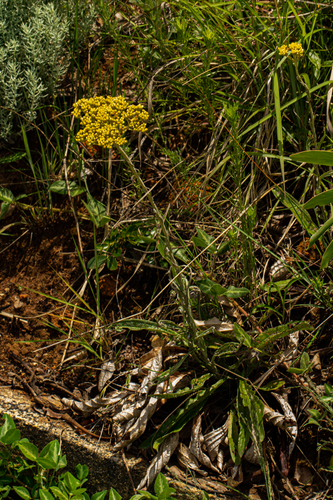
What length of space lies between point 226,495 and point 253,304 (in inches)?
30.8

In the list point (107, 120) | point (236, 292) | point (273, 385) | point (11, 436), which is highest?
point (107, 120)

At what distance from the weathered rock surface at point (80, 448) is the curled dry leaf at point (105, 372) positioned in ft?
0.76

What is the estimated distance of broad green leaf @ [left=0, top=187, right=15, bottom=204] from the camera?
2.22m

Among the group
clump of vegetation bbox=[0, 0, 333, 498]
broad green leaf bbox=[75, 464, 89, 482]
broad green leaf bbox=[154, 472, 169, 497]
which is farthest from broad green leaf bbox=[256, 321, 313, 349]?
broad green leaf bbox=[75, 464, 89, 482]

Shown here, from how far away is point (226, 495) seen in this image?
1562 mm

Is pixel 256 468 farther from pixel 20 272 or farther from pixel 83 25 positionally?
pixel 83 25

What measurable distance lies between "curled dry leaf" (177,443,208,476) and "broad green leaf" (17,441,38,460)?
592 millimetres

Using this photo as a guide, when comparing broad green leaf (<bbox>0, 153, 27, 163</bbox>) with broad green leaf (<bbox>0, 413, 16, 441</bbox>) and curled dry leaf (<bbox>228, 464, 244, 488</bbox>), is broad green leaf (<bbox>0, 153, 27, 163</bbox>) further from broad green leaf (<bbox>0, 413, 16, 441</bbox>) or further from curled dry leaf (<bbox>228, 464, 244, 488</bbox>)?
curled dry leaf (<bbox>228, 464, 244, 488</bbox>)

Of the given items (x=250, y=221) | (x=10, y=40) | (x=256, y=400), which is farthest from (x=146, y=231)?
(x=10, y=40)

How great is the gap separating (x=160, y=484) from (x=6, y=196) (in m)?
1.64

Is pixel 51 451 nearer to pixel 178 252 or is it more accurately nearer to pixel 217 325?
pixel 217 325

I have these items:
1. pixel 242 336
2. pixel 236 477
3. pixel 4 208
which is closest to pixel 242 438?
pixel 236 477

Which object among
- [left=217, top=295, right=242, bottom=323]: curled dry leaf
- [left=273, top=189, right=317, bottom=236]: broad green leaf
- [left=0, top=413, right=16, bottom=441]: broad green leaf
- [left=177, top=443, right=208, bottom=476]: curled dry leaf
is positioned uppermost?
[left=273, top=189, right=317, bottom=236]: broad green leaf

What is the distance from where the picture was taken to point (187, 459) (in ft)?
5.44
